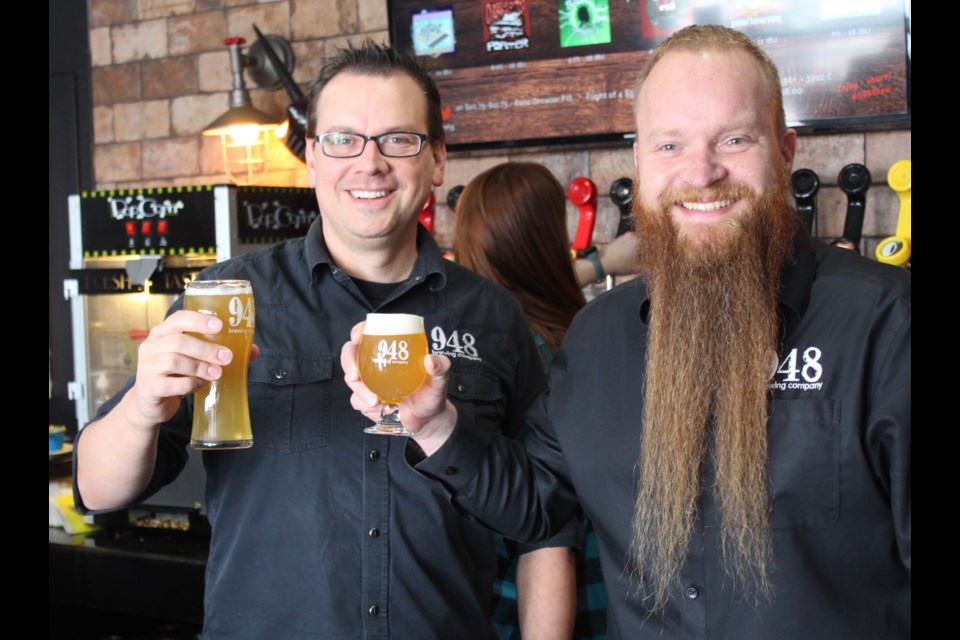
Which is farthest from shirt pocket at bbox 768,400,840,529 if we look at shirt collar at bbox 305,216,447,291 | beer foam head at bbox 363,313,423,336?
shirt collar at bbox 305,216,447,291

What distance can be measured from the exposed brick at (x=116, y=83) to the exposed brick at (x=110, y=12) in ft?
0.72

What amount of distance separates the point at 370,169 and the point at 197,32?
341 cm

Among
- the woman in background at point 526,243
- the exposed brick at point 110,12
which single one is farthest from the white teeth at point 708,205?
the exposed brick at point 110,12

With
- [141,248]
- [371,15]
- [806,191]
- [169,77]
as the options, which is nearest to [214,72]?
[169,77]

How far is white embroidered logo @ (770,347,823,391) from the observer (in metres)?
1.45

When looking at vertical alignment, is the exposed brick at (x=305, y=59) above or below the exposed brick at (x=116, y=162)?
above

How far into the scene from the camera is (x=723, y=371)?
1.58 metres

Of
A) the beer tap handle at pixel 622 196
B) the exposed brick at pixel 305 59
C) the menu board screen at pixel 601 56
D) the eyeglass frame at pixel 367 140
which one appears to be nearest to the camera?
the eyeglass frame at pixel 367 140

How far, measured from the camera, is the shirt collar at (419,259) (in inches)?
73.2

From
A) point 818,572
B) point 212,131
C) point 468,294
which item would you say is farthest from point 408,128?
point 212,131

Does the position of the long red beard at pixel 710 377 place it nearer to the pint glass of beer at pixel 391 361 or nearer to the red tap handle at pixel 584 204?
the pint glass of beer at pixel 391 361

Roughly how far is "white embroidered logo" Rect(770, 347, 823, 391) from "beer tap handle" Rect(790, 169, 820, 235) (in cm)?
208

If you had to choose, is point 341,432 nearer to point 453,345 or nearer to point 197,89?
point 453,345
